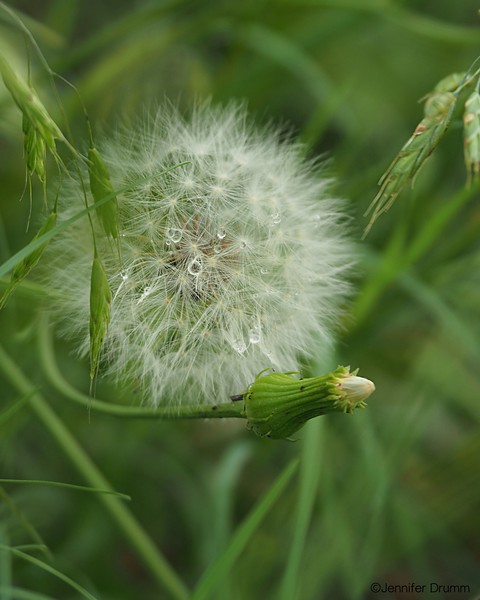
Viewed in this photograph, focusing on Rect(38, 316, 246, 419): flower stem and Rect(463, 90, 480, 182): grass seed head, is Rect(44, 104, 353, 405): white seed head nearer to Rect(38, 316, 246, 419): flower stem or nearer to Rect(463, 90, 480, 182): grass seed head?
Rect(38, 316, 246, 419): flower stem

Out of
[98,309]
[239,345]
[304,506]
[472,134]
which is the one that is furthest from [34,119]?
[304,506]

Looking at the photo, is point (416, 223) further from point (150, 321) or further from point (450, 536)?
point (150, 321)

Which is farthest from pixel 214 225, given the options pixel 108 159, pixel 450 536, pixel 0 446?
pixel 450 536

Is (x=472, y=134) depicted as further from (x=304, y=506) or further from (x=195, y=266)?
(x=304, y=506)

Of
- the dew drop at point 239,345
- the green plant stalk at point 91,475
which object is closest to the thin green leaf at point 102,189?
the dew drop at point 239,345

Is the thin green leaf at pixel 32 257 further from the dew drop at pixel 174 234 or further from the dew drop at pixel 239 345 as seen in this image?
the dew drop at pixel 239 345

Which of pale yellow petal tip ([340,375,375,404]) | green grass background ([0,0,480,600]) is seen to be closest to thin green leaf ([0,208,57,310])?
pale yellow petal tip ([340,375,375,404])
